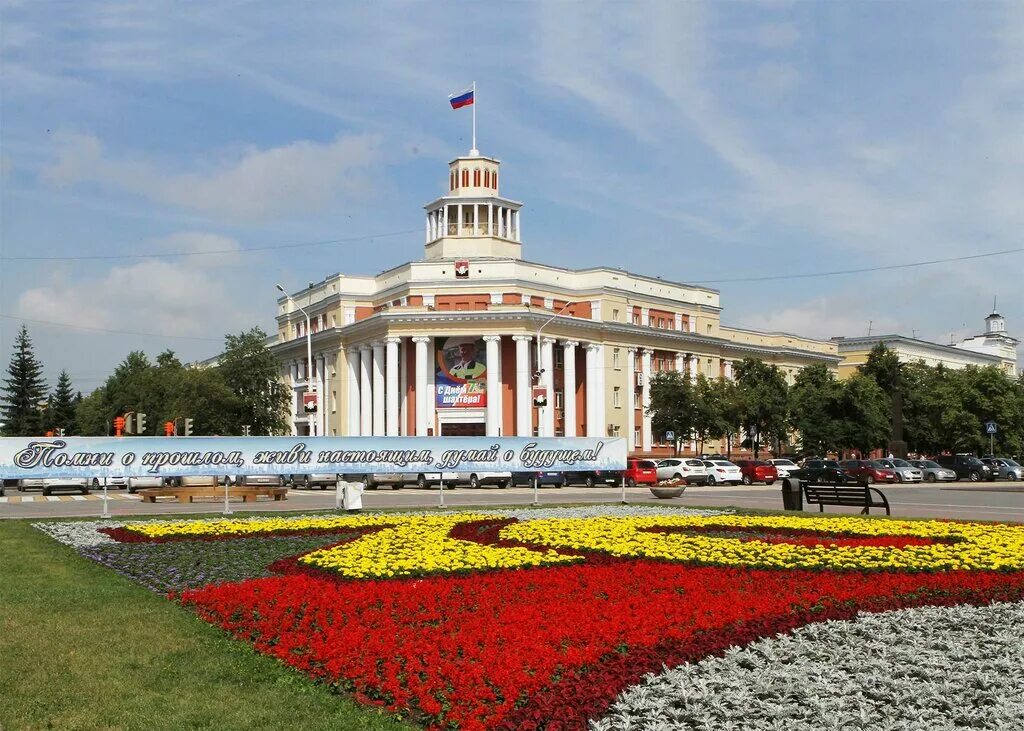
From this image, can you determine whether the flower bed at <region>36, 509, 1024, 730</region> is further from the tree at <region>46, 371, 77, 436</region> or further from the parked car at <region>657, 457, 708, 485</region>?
the tree at <region>46, 371, 77, 436</region>

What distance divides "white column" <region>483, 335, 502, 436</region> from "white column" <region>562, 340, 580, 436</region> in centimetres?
620

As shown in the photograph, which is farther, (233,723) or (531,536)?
(531,536)

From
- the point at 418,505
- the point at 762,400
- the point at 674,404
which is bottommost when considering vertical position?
the point at 418,505

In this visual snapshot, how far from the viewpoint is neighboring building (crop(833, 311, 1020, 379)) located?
396 feet

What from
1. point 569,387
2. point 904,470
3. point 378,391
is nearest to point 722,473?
point 904,470

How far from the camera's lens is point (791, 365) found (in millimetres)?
106188

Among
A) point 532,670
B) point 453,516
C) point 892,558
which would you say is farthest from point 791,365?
point 532,670

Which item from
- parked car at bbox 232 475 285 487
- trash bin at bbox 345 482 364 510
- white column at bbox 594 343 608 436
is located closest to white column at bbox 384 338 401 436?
white column at bbox 594 343 608 436

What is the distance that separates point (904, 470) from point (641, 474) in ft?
60.3

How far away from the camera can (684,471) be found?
190ft

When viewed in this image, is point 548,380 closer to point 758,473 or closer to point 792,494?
point 758,473

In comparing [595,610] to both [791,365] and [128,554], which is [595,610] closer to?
[128,554]

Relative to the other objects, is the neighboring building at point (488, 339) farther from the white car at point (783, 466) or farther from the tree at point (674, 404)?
the white car at point (783, 466)

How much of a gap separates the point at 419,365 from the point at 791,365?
45.1m
